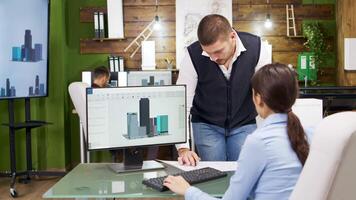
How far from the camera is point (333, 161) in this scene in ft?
2.73

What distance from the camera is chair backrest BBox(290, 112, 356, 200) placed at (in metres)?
0.83

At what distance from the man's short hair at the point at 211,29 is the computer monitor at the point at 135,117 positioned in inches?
11.7

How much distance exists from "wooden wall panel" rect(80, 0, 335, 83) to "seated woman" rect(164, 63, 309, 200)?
173 inches

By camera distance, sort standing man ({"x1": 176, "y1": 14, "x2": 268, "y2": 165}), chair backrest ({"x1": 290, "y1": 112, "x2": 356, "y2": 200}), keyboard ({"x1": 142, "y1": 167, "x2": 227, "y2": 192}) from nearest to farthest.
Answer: chair backrest ({"x1": 290, "y1": 112, "x2": 356, "y2": 200}), keyboard ({"x1": 142, "y1": 167, "x2": 227, "y2": 192}), standing man ({"x1": 176, "y1": 14, "x2": 268, "y2": 165})

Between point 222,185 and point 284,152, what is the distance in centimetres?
55

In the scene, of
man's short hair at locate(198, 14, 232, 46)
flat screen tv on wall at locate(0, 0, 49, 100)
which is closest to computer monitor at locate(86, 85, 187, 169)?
man's short hair at locate(198, 14, 232, 46)

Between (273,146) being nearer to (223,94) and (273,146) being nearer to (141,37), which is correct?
(223,94)

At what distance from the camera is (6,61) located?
4.70 meters

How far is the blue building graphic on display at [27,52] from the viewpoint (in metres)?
4.79

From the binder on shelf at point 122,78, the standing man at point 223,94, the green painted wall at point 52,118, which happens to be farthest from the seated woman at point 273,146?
the green painted wall at point 52,118

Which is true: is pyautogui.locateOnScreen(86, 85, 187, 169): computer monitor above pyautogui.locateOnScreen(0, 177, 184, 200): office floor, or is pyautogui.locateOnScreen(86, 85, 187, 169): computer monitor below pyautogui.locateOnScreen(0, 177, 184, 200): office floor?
above

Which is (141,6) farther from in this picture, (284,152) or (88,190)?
(284,152)

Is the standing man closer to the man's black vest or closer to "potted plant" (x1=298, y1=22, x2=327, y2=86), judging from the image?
the man's black vest

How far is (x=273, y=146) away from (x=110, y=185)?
31.3 inches
